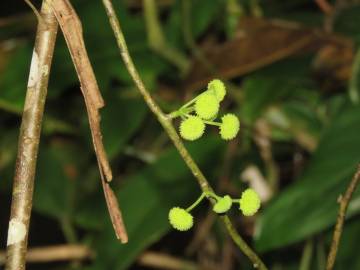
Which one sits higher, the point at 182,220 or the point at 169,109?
the point at 169,109

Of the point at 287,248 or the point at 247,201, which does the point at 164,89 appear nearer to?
the point at 287,248

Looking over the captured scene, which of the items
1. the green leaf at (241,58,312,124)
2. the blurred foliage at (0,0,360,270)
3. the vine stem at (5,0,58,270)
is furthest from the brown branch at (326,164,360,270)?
the green leaf at (241,58,312,124)

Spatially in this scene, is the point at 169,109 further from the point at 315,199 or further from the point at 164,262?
the point at 315,199

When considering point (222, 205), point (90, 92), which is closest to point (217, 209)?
point (222, 205)

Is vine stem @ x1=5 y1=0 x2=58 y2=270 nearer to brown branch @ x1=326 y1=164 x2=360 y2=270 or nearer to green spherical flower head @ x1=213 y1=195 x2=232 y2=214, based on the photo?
green spherical flower head @ x1=213 y1=195 x2=232 y2=214

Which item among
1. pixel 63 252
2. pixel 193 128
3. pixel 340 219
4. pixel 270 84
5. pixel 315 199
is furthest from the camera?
pixel 63 252

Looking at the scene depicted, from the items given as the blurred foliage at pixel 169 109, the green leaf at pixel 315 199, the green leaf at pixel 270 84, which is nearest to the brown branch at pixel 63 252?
the blurred foliage at pixel 169 109

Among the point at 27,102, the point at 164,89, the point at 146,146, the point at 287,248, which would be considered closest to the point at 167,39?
the point at 164,89
